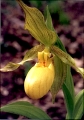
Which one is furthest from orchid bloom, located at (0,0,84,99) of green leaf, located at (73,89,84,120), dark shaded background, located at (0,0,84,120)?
dark shaded background, located at (0,0,84,120)

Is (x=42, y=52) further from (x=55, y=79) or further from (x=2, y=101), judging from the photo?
(x=2, y=101)

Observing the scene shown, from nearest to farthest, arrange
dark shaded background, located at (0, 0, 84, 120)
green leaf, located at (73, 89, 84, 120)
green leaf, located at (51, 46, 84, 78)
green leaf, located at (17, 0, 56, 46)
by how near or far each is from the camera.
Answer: green leaf, located at (17, 0, 56, 46) < green leaf, located at (51, 46, 84, 78) < green leaf, located at (73, 89, 84, 120) < dark shaded background, located at (0, 0, 84, 120)

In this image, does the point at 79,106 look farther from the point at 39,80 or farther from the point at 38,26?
the point at 38,26

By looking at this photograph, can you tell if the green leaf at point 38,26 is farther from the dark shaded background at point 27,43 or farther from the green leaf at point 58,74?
the dark shaded background at point 27,43

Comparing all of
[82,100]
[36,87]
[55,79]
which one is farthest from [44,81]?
[82,100]

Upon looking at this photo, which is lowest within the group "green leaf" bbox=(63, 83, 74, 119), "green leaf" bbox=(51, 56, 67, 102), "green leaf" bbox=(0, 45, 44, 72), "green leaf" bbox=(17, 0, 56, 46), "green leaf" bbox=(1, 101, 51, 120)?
"green leaf" bbox=(1, 101, 51, 120)

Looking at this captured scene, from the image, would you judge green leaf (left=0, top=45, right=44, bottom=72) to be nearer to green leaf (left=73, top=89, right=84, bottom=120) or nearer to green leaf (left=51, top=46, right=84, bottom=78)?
green leaf (left=51, top=46, right=84, bottom=78)
